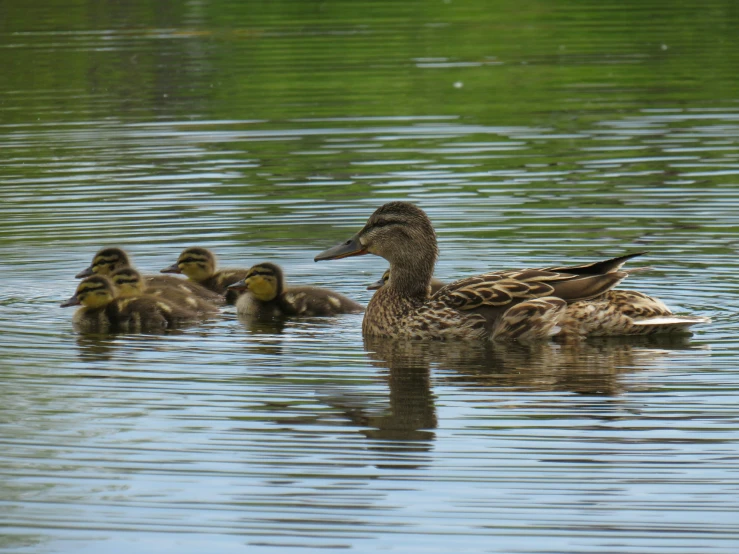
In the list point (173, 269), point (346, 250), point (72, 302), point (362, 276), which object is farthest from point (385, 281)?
point (72, 302)

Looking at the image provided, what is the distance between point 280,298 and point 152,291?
746 mm

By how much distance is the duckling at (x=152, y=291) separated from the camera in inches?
344

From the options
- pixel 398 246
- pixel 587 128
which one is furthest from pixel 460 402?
pixel 587 128

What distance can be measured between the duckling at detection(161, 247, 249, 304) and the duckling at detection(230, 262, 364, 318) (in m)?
0.64

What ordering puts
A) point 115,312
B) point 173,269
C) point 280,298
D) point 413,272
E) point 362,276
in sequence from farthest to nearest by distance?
point 362,276 < point 173,269 < point 280,298 < point 115,312 < point 413,272

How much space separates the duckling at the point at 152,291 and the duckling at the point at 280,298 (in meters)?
0.23

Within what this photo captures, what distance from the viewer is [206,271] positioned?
9.59m

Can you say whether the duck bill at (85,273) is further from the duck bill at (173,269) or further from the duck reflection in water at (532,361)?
the duck reflection in water at (532,361)

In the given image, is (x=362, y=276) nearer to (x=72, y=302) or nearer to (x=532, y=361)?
(x=72, y=302)

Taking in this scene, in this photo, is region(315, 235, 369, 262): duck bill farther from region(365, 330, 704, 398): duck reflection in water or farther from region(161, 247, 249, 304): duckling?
region(161, 247, 249, 304): duckling

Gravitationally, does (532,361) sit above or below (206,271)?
below

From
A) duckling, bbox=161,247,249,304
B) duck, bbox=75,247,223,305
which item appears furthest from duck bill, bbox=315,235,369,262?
duckling, bbox=161,247,249,304

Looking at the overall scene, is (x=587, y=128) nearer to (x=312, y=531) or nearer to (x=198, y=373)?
(x=198, y=373)

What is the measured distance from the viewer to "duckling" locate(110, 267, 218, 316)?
8.74 meters
